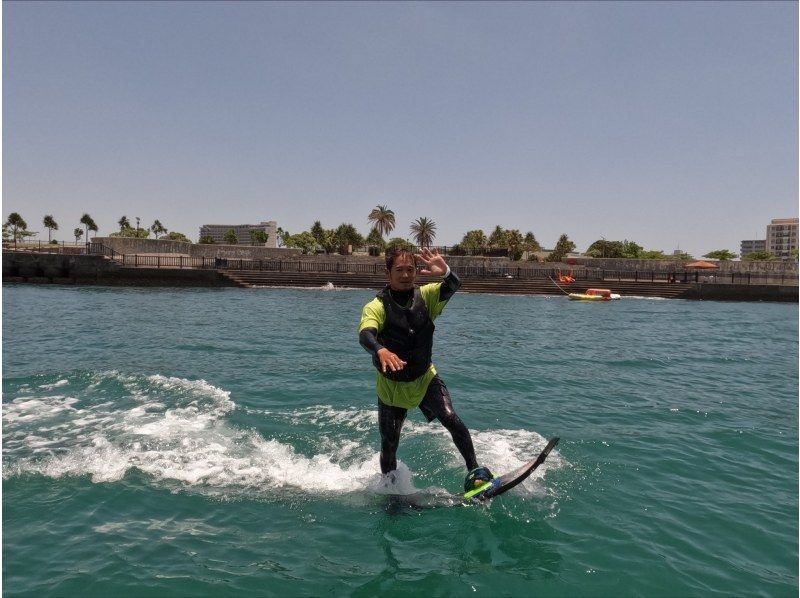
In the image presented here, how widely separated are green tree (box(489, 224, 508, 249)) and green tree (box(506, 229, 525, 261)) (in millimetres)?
1798

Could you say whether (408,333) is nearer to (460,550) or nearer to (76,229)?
(460,550)

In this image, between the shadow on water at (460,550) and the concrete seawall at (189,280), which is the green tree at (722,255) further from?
the shadow on water at (460,550)

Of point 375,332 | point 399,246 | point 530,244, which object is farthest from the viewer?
point 530,244

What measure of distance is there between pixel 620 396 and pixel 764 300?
44167 mm

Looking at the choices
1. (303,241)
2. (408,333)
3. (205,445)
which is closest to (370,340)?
(408,333)

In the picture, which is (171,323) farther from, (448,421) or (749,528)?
(749,528)

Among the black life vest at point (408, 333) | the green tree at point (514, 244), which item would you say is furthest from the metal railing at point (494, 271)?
the black life vest at point (408, 333)

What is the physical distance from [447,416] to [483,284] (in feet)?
140

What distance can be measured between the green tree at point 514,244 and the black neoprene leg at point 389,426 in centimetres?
7275

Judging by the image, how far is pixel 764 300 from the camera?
43688 millimetres

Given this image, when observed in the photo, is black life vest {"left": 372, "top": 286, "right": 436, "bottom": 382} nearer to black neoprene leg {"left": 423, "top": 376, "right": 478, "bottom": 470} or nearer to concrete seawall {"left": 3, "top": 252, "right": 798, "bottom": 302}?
black neoprene leg {"left": 423, "top": 376, "right": 478, "bottom": 470}

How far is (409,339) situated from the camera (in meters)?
4.41

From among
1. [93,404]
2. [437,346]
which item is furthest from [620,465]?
[437,346]

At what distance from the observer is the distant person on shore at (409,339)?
14.3ft
